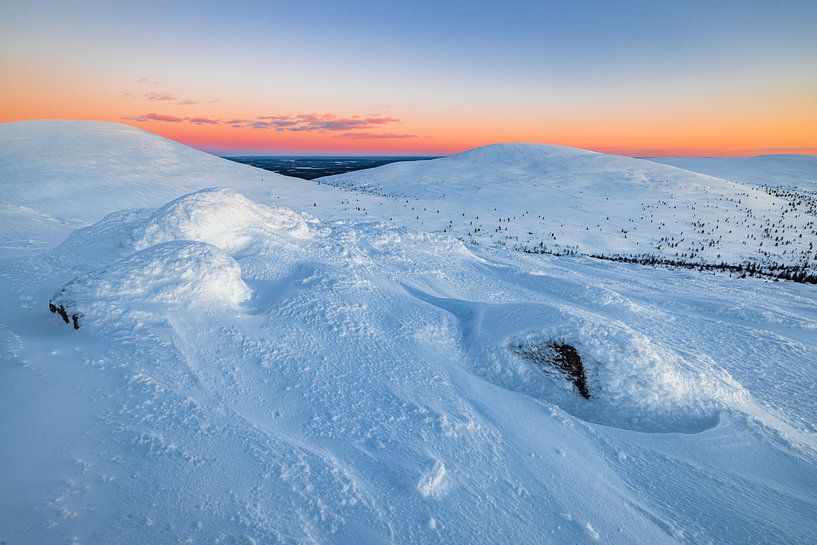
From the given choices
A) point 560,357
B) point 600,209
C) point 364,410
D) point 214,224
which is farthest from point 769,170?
point 364,410

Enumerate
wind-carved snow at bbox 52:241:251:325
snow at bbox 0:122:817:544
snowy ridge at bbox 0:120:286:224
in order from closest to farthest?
snow at bbox 0:122:817:544 → wind-carved snow at bbox 52:241:251:325 → snowy ridge at bbox 0:120:286:224

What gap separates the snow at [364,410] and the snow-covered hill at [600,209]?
A: 11.6 meters

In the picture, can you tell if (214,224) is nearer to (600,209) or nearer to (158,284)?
(158,284)

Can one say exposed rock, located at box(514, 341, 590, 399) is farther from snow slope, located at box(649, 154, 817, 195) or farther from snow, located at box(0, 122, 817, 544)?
snow slope, located at box(649, 154, 817, 195)

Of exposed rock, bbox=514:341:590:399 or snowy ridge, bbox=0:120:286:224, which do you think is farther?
snowy ridge, bbox=0:120:286:224

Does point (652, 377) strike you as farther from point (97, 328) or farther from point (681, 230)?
point (681, 230)

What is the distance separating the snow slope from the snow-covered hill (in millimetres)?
18296

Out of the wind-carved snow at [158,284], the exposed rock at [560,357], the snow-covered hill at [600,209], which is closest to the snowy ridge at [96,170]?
the wind-carved snow at [158,284]

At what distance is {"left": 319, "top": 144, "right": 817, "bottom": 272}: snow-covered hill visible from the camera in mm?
18703

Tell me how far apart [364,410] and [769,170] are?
7962cm

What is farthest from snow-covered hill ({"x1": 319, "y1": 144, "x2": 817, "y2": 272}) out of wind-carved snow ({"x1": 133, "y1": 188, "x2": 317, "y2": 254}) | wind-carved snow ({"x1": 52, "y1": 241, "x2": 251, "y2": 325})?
wind-carved snow ({"x1": 52, "y1": 241, "x2": 251, "y2": 325})

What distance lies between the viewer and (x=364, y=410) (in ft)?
13.6

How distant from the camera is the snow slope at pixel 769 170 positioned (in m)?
48.7

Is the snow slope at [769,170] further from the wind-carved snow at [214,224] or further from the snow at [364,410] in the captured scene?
the wind-carved snow at [214,224]
